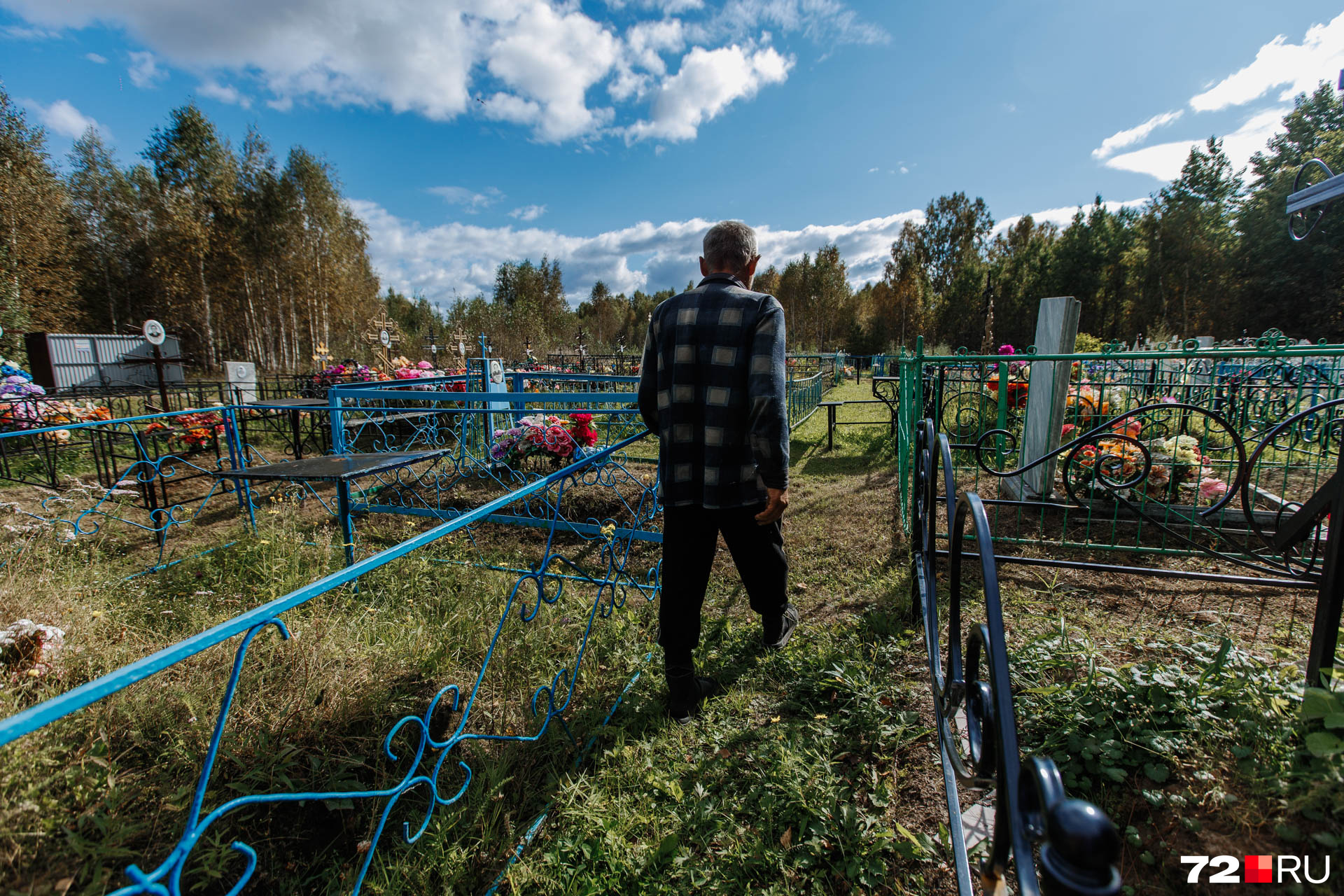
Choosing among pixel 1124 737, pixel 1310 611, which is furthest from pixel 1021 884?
pixel 1310 611

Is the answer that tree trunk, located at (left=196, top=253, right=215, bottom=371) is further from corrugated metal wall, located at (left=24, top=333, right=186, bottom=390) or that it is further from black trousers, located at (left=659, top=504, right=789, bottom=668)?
black trousers, located at (left=659, top=504, right=789, bottom=668)

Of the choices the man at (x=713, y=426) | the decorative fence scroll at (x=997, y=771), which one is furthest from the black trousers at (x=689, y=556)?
the decorative fence scroll at (x=997, y=771)

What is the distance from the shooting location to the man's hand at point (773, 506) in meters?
2.18

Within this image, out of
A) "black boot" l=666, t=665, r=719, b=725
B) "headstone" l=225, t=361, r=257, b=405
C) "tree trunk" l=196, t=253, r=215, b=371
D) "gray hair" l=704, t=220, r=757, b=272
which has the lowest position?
"black boot" l=666, t=665, r=719, b=725

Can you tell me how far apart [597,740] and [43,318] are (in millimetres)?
27742

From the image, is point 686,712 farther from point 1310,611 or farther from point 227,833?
point 1310,611

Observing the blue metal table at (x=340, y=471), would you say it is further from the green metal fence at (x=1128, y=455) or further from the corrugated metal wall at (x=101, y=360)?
the corrugated metal wall at (x=101, y=360)

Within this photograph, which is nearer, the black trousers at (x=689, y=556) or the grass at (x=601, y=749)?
the grass at (x=601, y=749)

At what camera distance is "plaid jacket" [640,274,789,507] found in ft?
6.82

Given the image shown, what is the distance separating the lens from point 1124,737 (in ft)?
5.21

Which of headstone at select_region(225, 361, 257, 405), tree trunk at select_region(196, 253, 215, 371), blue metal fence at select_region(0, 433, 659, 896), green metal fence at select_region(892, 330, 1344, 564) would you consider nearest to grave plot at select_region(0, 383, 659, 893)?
blue metal fence at select_region(0, 433, 659, 896)

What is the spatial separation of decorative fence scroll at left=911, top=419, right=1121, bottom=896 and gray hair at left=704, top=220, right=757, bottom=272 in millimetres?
1042

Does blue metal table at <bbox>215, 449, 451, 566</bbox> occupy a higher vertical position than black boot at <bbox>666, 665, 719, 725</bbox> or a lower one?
higher

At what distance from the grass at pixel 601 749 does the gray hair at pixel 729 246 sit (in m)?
1.82
